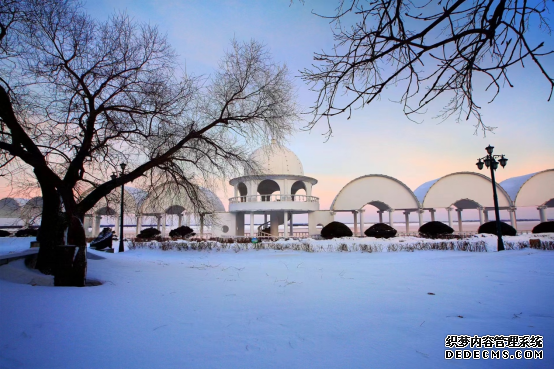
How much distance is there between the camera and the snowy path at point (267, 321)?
301cm

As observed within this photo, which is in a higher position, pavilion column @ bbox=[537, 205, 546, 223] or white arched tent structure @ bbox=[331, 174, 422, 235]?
white arched tent structure @ bbox=[331, 174, 422, 235]

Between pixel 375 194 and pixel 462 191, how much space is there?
8731 mm

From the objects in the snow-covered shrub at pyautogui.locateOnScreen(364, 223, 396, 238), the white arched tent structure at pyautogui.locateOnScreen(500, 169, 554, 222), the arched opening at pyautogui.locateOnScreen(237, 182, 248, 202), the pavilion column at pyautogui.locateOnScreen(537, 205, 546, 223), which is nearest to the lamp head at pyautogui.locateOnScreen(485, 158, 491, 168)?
the snow-covered shrub at pyautogui.locateOnScreen(364, 223, 396, 238)

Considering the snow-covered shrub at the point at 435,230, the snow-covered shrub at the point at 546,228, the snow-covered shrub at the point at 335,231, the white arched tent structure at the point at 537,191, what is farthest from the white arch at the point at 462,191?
the snow-covered shrub at the point at 335,231

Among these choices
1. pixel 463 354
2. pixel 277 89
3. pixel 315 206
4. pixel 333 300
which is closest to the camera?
pixel 463 354

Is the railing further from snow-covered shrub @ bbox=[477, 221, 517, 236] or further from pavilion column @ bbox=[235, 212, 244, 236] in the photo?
snow-covered shrub @ bbox=[477, 221, 517, 236]

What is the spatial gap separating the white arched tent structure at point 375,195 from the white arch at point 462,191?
2.04 m

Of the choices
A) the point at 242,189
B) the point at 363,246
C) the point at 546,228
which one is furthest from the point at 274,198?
the point at 546,228

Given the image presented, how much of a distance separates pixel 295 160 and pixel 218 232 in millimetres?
11207

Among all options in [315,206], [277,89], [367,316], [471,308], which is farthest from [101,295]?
[315,206]

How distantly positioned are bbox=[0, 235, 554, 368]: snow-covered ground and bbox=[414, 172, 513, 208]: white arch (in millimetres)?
25748

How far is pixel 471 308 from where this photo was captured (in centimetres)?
474

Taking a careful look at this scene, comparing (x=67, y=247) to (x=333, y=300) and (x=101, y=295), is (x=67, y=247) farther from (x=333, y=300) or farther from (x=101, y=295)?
(x=333, y=300)

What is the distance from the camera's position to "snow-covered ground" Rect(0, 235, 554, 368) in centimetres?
301
